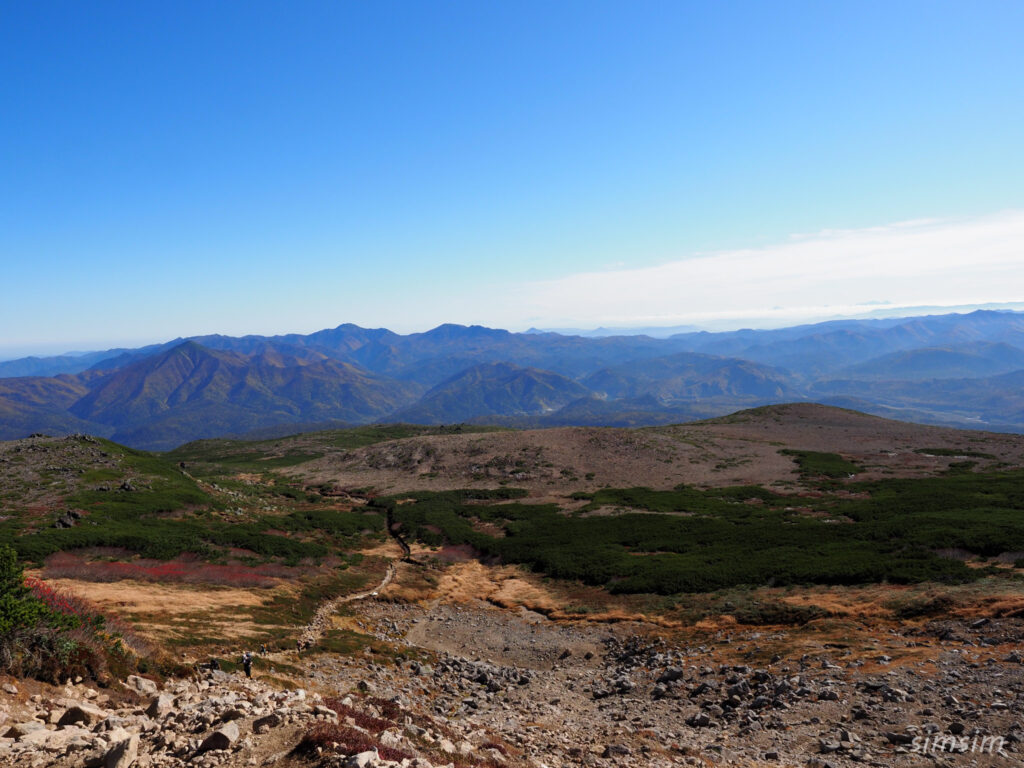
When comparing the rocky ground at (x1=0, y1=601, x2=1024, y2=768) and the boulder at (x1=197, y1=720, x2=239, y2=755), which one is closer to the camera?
the boulder at (x1=197, y1=720, x2=239, y2=755)

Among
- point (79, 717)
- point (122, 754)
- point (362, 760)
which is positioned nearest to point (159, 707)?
point (79, 717)

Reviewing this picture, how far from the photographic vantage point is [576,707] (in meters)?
23.0

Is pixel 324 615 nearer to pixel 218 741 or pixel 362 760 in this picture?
pixel 218 741

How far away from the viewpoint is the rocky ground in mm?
11047

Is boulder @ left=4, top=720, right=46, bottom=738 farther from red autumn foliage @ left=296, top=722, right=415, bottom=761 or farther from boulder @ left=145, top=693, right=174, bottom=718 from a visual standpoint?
red autumn foliage @ left=296, top=722, right=415, bottom=761

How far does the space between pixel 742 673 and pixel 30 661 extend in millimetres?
28869

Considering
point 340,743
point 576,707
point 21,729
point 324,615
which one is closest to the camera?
point 21,729

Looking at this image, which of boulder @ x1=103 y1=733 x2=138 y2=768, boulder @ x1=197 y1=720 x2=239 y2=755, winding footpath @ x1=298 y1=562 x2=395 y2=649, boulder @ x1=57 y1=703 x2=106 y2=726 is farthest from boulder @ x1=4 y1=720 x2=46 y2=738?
winding footpath @ x1=298 y1=562 x2=395 y2=649

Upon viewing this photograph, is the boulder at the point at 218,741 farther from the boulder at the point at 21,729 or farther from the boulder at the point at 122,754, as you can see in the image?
the boulder at the point at 21,729

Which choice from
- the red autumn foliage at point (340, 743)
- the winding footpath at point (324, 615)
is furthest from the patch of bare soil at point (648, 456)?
the red autumn foliage at point (340, 743)

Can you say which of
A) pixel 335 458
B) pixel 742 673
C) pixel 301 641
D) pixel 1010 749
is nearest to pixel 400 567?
pixel 301 641

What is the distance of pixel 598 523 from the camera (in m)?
60.1

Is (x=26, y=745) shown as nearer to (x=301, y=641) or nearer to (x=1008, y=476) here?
(x=301, y=641)

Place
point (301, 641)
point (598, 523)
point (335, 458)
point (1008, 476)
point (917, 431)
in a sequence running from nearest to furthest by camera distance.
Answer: point (301, 641), point (598, 523), point (1008, 476), point (917, 431), point (335, 458)
